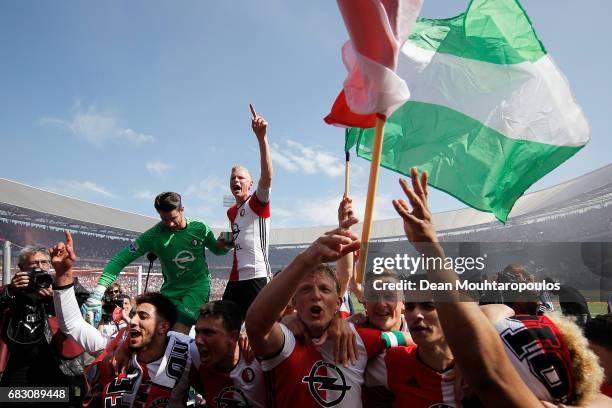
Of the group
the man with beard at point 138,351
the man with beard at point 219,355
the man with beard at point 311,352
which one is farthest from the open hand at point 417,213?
the man with beard at point 138,351

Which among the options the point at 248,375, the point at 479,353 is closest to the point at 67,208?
the point at 248,375

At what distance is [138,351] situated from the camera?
3.05m

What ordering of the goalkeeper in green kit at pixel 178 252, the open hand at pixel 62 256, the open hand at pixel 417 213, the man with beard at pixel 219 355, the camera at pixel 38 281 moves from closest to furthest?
the open hand at pixel 417 213 → the man with beard at pixel 219 355 → the open hand at pixel 62 256 → the camera at pixel 38 281 → the goalkeeper in green kit at pixel 178 252

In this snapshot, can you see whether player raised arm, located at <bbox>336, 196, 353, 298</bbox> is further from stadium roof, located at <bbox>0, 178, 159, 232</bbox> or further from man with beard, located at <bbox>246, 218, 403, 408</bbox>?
stadium roof, located at <bbox>0, 178, 159, 232</bbox>

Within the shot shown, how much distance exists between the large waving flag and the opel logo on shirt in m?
2.01

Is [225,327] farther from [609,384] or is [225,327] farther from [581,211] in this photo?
[581,211]

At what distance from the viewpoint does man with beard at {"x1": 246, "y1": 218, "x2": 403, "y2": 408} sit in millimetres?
1944

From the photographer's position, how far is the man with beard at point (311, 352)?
194 cm

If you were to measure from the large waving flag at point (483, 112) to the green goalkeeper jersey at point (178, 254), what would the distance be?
6.33 feet

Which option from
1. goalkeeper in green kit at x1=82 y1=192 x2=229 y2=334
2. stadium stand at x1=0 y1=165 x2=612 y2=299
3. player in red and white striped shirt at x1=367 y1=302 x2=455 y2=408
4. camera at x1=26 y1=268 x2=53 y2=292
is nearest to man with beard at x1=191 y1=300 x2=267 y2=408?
player in red and white striped shirt at x1=367 y1=302 x2=455 y2=408

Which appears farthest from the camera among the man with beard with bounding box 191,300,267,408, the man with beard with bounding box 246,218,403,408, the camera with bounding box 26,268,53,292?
the camera with bounding box 26,268,53,292

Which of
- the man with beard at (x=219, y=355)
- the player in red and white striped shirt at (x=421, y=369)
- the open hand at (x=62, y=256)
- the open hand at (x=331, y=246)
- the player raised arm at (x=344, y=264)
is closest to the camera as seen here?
the open hand at (x=331, y=246)

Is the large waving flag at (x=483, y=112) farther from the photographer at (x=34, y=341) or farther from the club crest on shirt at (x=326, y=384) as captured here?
the photographer at (x=34, y=341)

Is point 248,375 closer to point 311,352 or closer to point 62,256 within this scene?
point 311,352
